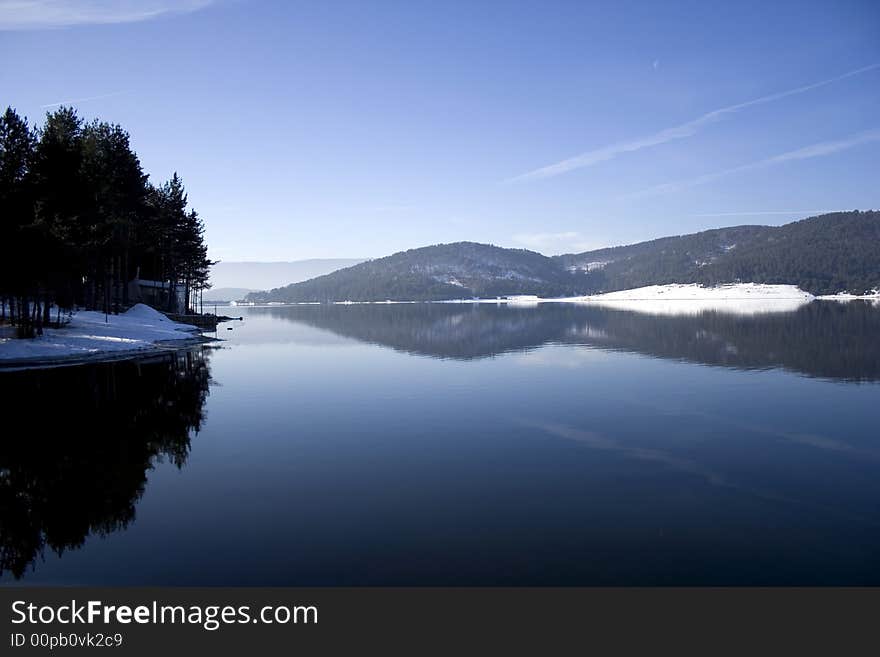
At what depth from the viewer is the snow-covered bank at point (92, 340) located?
45.2 m

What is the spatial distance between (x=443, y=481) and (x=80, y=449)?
1232cm

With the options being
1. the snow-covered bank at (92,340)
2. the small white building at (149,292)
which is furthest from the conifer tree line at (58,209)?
the small white building at (149,292)

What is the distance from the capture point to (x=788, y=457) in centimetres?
1956

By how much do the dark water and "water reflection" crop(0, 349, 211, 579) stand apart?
0.32 feet

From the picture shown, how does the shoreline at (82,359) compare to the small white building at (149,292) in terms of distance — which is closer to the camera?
the shoreline at (82,359)

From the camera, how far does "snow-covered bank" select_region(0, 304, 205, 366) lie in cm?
4522

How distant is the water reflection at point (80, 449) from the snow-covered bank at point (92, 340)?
772 cm

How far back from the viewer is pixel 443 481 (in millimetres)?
17359

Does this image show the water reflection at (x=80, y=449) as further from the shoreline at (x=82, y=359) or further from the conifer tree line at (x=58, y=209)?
the conifer tree line at (x=58, y=209)

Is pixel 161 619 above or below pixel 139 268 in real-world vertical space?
below

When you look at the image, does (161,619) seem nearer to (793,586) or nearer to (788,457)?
(793,586)

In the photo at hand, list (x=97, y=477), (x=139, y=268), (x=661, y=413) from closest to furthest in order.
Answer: (x=97, y=477)
(x=661, y=413)
(x=139, y=268)

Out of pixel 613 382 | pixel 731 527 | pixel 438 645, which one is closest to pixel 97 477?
pixel 438 645

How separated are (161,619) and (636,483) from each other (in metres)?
12.3
